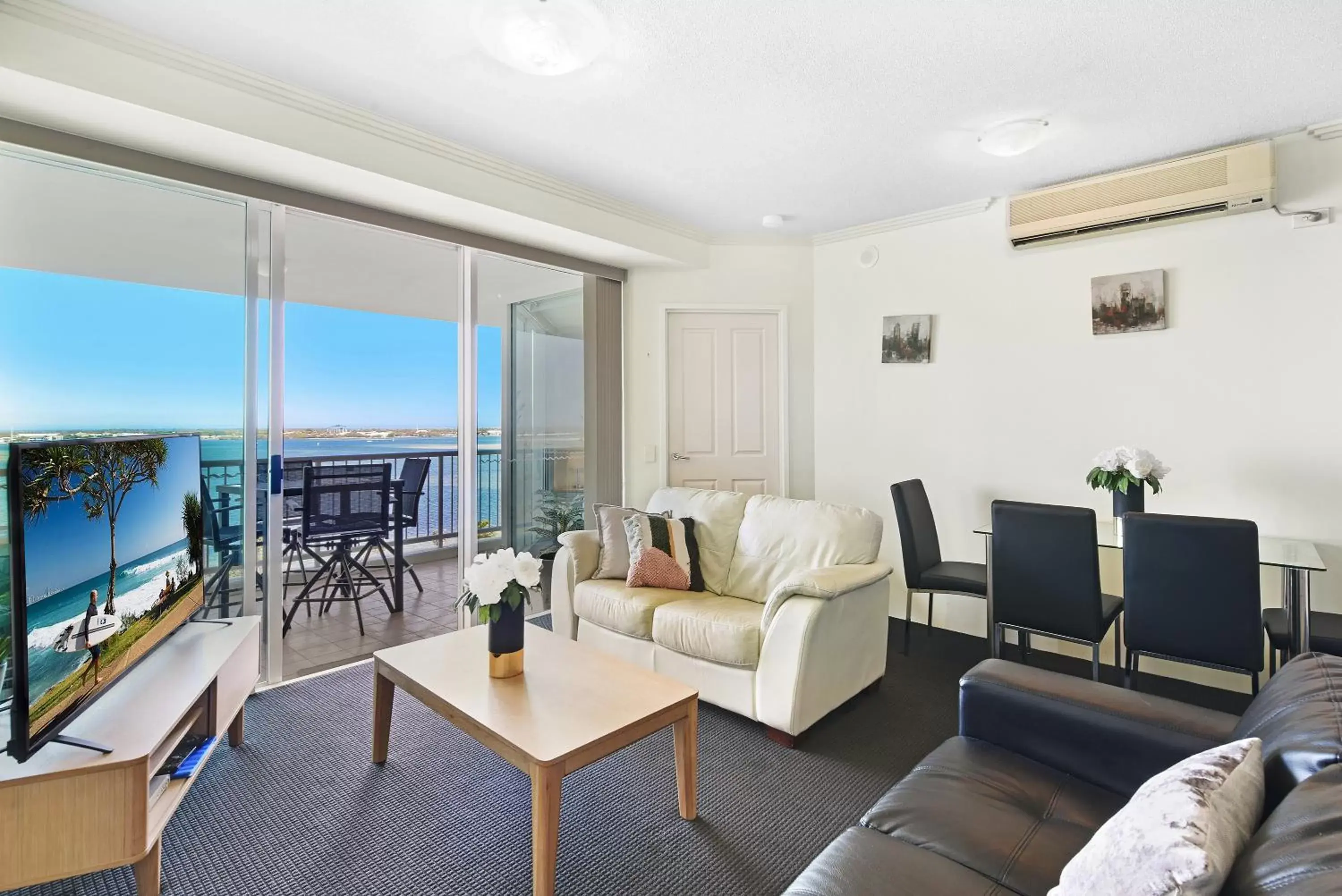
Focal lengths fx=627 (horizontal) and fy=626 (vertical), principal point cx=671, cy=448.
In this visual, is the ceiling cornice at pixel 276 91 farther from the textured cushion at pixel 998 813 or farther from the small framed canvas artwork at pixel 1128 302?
the textured cushion at pixel 998 813

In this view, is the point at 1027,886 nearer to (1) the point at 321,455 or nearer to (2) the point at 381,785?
(2) the point at 381,785

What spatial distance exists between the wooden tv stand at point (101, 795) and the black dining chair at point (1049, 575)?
3005 millimetres

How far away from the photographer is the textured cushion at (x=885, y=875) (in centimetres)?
109

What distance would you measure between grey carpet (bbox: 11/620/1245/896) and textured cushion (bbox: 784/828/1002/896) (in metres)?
0.62

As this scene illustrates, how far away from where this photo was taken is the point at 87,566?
1712 mm

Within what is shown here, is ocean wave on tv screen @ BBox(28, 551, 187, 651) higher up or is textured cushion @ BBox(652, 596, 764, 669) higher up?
ocean wave on tv screen @ BBox(28, 551, 187, 651)

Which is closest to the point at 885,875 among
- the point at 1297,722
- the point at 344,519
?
the point at 1297,722

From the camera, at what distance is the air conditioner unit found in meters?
2.82

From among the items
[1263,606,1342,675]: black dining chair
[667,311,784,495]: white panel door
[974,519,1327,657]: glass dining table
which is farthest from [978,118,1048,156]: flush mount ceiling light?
[1263,606,1342,675]: black dining chair

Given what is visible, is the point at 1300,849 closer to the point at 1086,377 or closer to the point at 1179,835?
the point at 1179,835

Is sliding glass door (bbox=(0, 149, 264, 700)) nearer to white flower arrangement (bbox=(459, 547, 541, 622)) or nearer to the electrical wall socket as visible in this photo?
white flower arrangement (bbox=(459, 547, 541, 622))

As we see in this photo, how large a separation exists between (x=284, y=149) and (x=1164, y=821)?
3.21 metres

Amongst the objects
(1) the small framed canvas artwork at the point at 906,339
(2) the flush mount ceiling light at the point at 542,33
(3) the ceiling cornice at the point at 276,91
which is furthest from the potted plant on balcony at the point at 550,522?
(2) the flush mount ceiling light at the point at 542,33

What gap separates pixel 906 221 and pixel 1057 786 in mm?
3426
